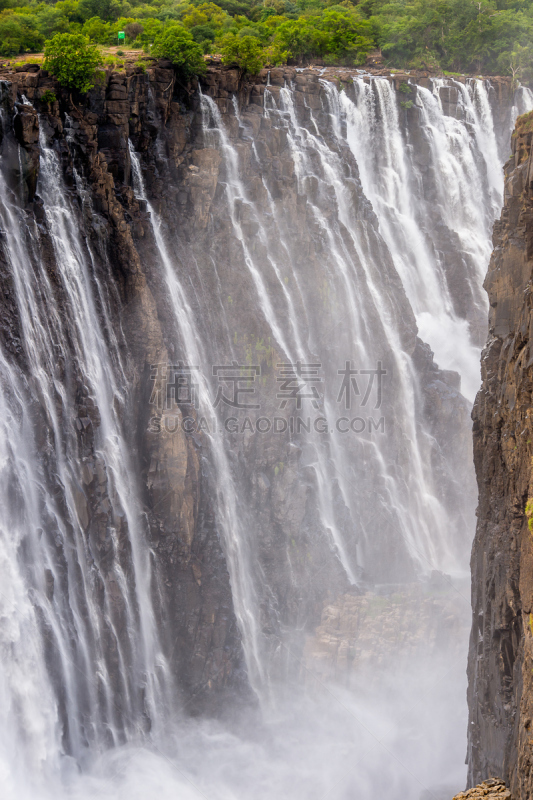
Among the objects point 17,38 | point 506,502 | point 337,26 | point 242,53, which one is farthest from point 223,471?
point 337,26

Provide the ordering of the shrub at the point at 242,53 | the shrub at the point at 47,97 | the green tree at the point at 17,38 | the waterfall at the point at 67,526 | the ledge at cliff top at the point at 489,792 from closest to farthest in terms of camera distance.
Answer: the ledge at cliff top at the point at 489,792 → the waterfall at the point at 67,526 → the shrub at the point at 47,97 → the green tree at the point at 17,38 → the shrub at the point at 242,53

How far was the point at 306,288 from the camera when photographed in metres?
34.3

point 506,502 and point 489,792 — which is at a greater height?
point 506,502

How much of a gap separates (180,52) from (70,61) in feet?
23.7

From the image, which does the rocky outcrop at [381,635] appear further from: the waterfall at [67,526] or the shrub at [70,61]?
the shrub at [70,61]

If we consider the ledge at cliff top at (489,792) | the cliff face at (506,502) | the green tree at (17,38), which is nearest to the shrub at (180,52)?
the green tree at (17,38)

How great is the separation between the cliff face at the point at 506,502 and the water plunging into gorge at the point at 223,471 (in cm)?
850

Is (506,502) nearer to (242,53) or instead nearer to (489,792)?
(489,792)

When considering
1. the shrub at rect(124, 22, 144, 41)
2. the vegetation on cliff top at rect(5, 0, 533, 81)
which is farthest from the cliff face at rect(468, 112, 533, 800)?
the shrub at rect(124, 22, 144, 41)

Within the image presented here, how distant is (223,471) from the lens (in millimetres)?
29000

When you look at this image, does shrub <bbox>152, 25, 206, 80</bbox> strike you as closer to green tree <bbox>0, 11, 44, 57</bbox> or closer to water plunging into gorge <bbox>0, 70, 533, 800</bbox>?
water plunging into gorge <bbox>0, 70, 533, 800</bbox>

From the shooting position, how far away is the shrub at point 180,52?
3294 centimetres

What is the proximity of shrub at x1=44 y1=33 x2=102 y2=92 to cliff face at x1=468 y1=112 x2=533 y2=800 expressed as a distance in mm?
18485

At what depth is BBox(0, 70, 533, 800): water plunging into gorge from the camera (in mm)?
Answer: 22875
